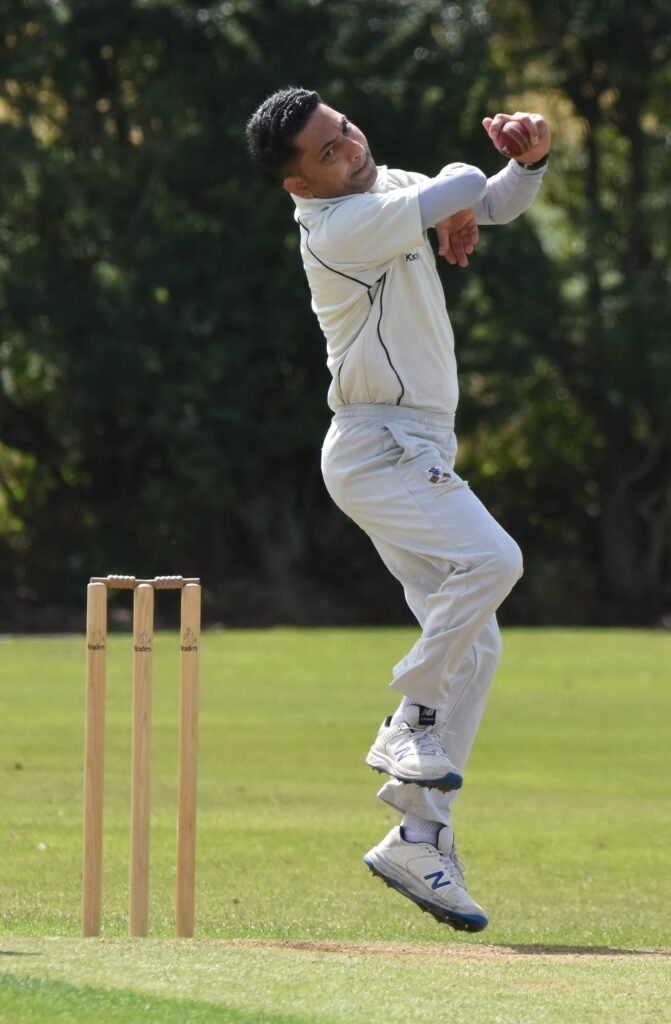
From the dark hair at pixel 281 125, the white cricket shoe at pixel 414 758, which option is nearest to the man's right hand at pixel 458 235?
the dark hair at pixel 281 125

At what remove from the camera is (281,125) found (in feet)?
18.7

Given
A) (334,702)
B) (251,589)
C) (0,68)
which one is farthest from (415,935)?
(0,68)

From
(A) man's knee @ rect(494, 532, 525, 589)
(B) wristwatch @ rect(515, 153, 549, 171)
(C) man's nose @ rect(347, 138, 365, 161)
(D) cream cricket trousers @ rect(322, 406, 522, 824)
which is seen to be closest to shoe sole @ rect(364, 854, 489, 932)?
(D) cream cricket trousers @ rect(322, 406, 522, 824)

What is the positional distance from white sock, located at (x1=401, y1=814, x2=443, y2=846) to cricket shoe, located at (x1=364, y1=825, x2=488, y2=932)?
17 millimetres

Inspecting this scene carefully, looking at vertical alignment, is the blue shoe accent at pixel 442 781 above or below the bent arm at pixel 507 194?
below

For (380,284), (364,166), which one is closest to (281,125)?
(364,166)

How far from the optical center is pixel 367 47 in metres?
25.5

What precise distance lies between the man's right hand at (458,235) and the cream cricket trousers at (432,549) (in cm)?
53

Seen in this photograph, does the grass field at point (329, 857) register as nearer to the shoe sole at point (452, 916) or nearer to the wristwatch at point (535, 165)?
the shoe sole at point (452, 916)

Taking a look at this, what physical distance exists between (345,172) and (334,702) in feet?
31.9

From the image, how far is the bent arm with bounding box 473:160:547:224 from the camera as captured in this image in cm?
606

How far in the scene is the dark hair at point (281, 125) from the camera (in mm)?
5684

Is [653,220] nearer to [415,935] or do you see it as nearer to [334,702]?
[334,702]

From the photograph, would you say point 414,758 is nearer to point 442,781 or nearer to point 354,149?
point 442,781
